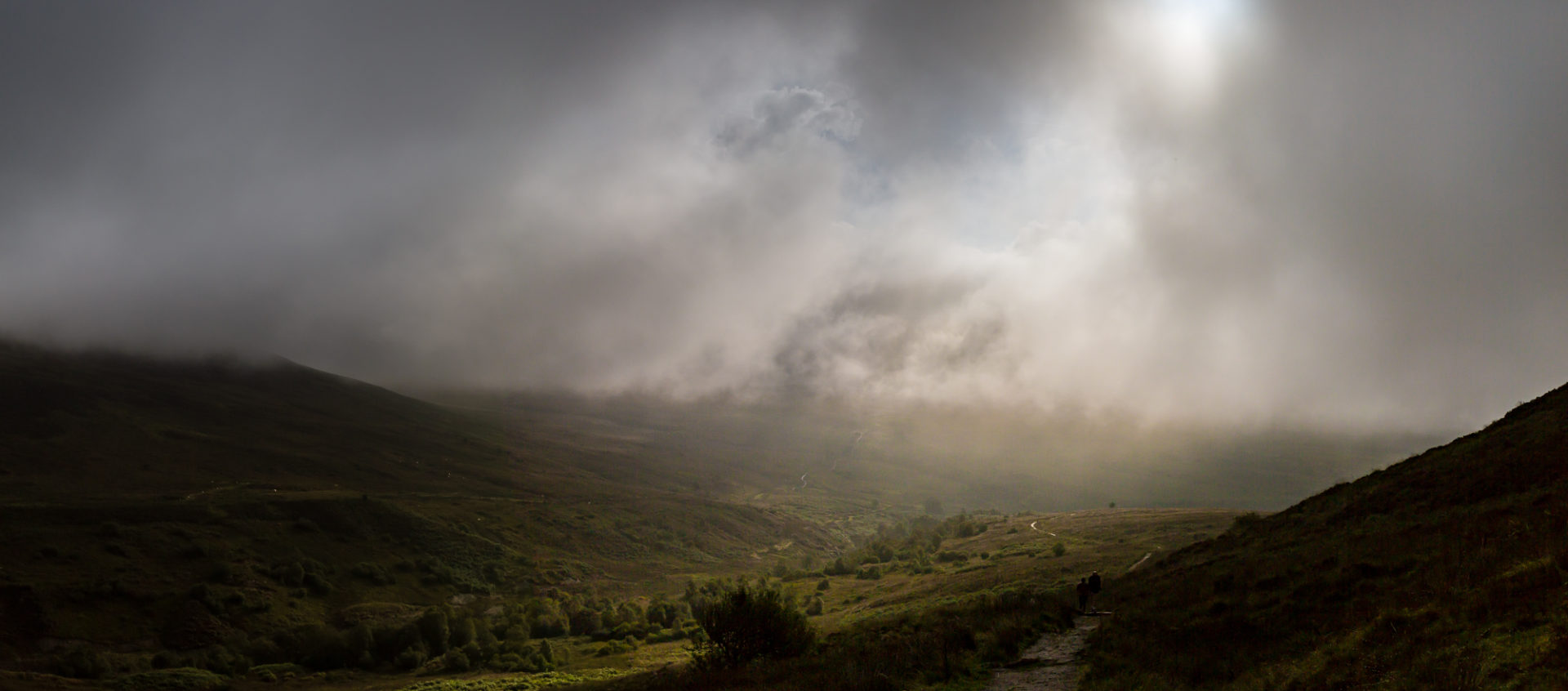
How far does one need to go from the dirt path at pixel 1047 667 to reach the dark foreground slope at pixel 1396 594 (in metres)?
0.82

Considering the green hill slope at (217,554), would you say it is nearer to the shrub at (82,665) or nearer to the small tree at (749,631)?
the shrub at (82,665)

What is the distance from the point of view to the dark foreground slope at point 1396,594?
1229 cm

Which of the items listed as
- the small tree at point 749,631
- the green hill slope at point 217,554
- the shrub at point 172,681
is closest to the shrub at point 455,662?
the shrub at point 172,681

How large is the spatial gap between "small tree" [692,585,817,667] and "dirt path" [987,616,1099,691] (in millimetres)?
13094

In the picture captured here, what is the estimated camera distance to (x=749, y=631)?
35625mm

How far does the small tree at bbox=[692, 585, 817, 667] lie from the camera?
35.3 meters

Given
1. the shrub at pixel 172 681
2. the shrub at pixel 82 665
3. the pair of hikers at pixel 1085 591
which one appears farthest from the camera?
the shrub at pixel 82 665

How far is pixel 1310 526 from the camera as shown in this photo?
118 feet

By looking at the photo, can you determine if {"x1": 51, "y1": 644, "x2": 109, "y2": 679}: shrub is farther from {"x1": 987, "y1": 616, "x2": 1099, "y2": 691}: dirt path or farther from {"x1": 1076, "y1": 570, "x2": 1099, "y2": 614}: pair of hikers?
{"x1": 987, "y1": 616, "x2": 1099, "y2": 691}: dirt path

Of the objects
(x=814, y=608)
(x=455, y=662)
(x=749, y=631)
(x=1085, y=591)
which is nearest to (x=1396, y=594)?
(x=1085, y=591)

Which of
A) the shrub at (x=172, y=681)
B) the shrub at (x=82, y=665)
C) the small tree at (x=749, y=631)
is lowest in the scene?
the shrub at (x=172, y=681)

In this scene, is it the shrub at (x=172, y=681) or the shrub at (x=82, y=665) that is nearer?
the shrub at (x=172, y=681)

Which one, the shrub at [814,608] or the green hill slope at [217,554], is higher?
the green hill slope at [217,554]

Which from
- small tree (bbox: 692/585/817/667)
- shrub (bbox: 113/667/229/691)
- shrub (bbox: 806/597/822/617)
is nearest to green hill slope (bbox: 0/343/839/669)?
shrub (bbox: 113/667/229/691)
